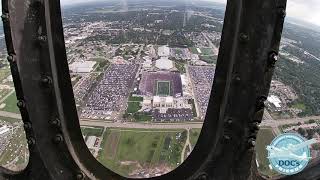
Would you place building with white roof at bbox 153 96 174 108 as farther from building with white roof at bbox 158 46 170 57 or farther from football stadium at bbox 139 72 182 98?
building with white roof at bbox 158 46 170 57

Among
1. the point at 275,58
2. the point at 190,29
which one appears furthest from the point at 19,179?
the point at 190,29

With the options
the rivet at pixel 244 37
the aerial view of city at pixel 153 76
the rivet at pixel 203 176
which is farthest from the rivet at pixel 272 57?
the rivet at pixel 203 176

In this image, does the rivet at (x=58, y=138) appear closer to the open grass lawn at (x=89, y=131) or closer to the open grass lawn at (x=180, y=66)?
the open grass lawn at (x=89, y=131)

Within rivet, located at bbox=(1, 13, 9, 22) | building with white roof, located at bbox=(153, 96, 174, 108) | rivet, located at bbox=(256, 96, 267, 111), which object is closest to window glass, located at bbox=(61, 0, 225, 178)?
building with white roof, located at bbox=(153, 96, 174, 108)

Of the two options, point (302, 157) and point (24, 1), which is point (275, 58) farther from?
point (24, 1)

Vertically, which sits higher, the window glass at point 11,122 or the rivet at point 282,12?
the rivet at point 282,12

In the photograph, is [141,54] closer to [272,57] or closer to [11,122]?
[11,122]

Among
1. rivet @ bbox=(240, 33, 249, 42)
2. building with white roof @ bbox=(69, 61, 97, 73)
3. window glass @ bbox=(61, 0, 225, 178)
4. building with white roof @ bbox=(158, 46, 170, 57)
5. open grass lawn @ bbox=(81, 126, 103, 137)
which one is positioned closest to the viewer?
rivet @ bbox=(240, 33, 249, 42)

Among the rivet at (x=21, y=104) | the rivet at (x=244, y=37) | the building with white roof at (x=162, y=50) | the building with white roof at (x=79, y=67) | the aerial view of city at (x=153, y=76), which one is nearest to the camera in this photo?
the rivet at (x=244, y=37)

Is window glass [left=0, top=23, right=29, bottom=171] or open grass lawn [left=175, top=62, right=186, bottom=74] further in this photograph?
open grass lawn [left=175, top=62, right=186, bottom=74]
